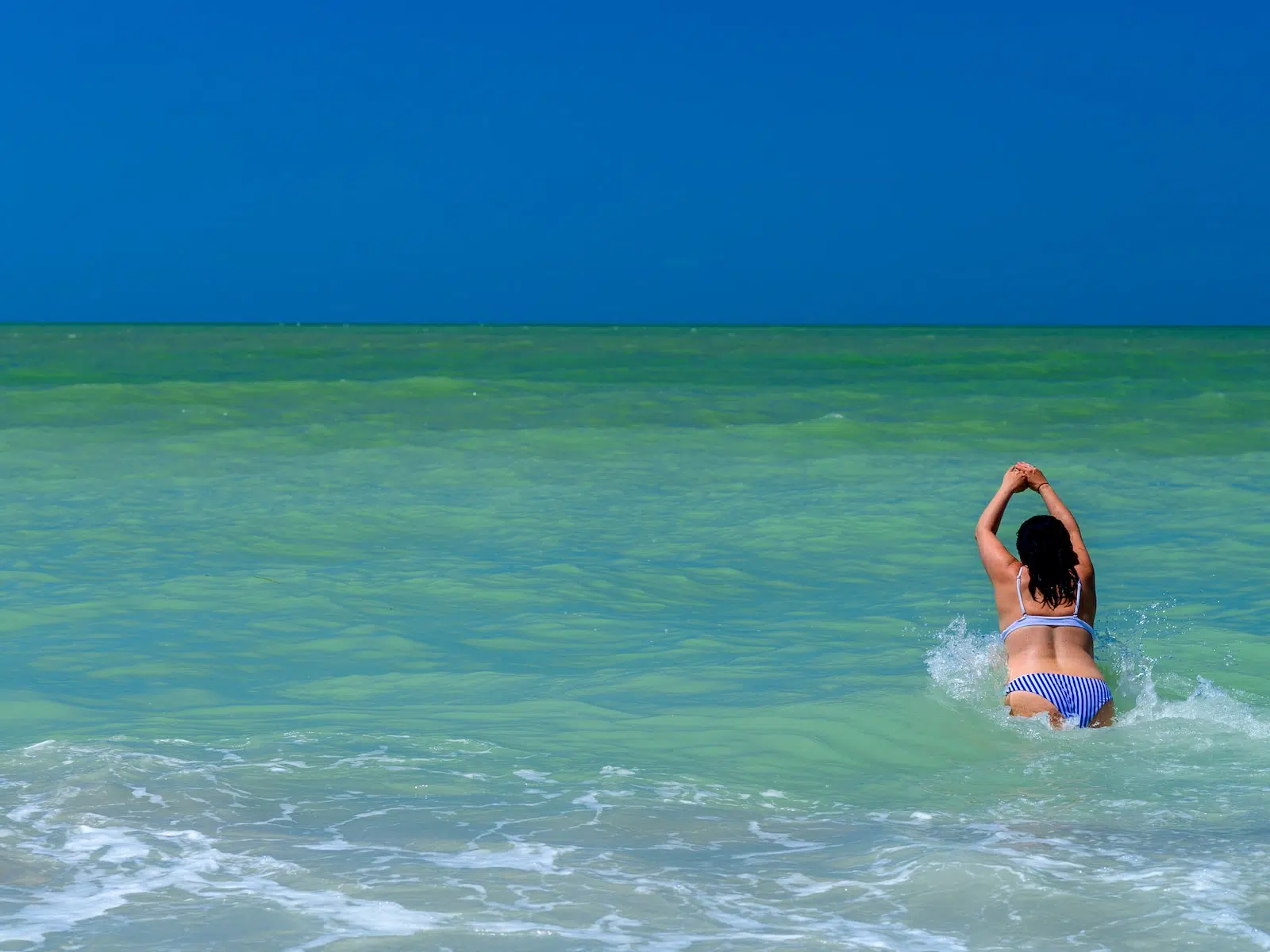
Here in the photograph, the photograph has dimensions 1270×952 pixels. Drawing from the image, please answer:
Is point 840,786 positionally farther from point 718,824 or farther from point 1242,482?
point 1242,482

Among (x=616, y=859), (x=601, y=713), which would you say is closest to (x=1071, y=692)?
(x=601, y=713)

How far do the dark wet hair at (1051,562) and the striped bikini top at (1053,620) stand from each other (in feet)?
0.12

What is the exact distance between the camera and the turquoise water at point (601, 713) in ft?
11.5

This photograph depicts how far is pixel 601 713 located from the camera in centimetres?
546

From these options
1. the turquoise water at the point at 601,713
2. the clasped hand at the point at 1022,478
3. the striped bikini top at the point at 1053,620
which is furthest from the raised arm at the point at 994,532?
the turquoise water at the point at 601,713

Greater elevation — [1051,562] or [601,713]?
[1051,562]

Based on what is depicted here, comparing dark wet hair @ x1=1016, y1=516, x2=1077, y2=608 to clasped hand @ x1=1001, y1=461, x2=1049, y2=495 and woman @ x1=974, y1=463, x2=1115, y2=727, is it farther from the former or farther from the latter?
clasped hand @ x1=1001, y1=461, x2=1049, y2=495

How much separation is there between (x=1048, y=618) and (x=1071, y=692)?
1.19ft

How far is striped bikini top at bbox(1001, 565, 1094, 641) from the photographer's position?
5465mm

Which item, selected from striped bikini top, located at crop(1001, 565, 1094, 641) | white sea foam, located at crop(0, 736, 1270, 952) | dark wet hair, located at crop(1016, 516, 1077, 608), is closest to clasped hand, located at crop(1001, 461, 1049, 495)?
Answer: dark wet hair, located at crop(1016, 516, 1077, 608)

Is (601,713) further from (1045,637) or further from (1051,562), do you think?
(1051,562)

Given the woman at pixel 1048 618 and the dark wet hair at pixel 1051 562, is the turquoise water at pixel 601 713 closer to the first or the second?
the woman at pixel 1048 618

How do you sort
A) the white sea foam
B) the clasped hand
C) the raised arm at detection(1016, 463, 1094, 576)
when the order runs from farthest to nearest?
1. the clasped hand
2. the raised arm at detection(1016, 463, 1094, 576)
3. the white sea foam

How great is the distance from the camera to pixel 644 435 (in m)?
17.0
